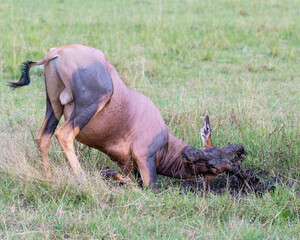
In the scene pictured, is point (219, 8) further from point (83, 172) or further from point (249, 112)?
point (83, 172)

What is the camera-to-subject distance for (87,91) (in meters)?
4.62

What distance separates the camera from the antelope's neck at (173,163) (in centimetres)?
514

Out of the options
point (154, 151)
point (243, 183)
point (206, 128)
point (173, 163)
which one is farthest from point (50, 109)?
point (243, 183)

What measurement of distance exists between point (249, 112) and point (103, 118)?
2.10 metres

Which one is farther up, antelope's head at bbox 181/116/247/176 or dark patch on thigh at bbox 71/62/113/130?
dark patch on thigh at bbox 71/62/113/130

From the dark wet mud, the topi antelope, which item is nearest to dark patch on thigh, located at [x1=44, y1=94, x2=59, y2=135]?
the topi antelope

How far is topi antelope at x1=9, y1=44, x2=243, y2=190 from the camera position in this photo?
15.2ft

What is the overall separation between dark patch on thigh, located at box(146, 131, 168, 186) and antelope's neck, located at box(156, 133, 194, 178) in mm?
113

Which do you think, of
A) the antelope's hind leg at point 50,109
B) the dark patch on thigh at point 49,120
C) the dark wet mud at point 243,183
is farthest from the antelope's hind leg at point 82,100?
the dark wet mud at point 243,183

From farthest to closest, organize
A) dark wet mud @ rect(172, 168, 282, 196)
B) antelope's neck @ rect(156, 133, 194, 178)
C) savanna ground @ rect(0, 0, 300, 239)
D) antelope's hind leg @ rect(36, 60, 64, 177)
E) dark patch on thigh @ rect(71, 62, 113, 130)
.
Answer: antelope's neck @ rect(156, 133, 194, 178), dark wet mud @ rect(172, 168, 282, 196), antelope's hind leg @ rect(36, 60, 64, 177), dark patch on thigh @ rect(71, 62, 113, 130), savanna ground @ rect(0, 0, 300, 239)

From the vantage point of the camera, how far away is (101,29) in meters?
10.8

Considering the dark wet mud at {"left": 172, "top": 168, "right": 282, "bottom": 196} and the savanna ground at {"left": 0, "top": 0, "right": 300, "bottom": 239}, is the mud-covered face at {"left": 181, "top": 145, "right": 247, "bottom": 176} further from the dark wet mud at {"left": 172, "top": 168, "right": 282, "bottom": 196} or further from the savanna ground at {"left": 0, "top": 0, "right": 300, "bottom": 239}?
the savanna ground at {"left": 0, "top": 0, "right": 300, "bottom": 239}

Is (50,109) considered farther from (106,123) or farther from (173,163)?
(173,163)

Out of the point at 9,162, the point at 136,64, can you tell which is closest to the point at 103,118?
the point at 9,162
